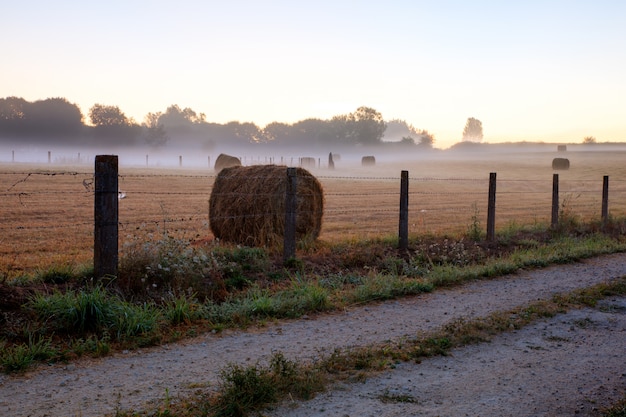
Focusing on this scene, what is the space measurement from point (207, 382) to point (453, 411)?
6.19ft

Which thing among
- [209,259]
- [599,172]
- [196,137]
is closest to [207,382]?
[209,259]

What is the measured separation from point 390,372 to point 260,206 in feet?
23.1

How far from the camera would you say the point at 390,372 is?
5199 mm

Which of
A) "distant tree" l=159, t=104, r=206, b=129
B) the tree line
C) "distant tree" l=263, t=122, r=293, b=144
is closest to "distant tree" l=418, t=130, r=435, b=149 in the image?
the tree line

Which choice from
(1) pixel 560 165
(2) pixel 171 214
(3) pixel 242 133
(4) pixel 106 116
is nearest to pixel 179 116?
(3) pixel 242 133

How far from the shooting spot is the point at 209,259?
8.38 meters

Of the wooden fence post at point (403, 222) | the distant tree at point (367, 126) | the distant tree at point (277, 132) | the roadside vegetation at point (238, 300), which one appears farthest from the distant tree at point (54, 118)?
the roadside vegetation at point (238, 300)

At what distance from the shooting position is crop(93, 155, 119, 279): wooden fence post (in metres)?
7.30

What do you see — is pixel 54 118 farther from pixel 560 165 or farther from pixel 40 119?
pixel 560 165

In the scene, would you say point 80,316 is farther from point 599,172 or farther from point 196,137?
point 196,137

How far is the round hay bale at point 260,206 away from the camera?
1171 centimetres

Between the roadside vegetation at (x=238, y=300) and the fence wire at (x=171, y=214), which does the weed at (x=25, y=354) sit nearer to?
the roadside vegetation at (x=238, y=300)

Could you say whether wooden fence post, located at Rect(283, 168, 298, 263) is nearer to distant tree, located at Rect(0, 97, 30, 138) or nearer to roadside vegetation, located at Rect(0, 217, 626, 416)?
roadside vegetation, located at Rect(0, 217, 626, 416)

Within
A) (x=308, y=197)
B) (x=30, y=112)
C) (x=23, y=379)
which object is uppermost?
(x=30, y=112)
